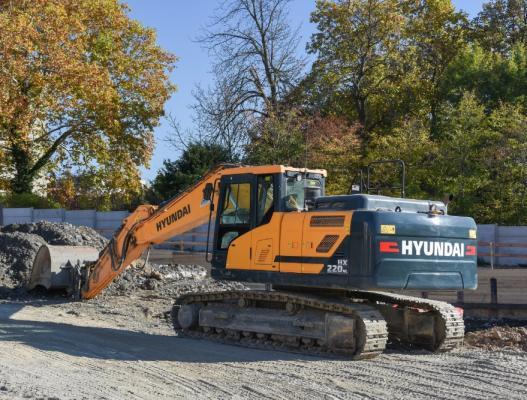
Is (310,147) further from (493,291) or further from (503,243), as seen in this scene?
(493,291)

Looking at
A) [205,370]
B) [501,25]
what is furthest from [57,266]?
[501,25]

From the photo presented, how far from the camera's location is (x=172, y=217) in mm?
12805

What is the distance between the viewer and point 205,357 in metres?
10.4

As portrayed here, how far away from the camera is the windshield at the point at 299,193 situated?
35.9 feet

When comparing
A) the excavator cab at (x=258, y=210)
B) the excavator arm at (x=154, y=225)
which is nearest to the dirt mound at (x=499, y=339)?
the excavator cab at (x=258, y=210)

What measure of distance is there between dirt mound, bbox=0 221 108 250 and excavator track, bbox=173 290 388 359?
30.2ft

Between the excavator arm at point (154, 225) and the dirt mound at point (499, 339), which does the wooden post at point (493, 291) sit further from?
the excavator arm at point (154, 225)

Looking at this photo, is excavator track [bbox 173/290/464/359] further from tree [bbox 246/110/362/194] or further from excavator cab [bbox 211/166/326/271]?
tree [bbox 246/110/362/194]

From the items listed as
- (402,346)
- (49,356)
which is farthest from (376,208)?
(49,356)

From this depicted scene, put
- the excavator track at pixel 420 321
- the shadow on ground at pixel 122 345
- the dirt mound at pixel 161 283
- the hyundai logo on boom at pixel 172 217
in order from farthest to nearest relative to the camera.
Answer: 1. the dirt mound at pixel 161 283
2. the hyundai logo on boom at pixel 172 217
3. the excavator track at pixel 420 321
4. the shadow on ground at pixel 122 345

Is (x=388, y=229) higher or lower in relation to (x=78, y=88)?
lower

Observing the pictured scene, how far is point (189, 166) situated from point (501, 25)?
62.9 ft

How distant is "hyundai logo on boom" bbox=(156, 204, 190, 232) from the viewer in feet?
41.2

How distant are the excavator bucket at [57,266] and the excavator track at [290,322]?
4.61 m
